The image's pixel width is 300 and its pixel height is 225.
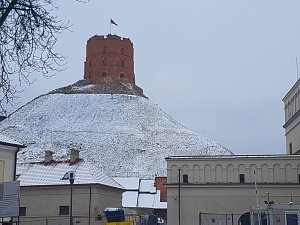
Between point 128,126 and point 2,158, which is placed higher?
point 128,126

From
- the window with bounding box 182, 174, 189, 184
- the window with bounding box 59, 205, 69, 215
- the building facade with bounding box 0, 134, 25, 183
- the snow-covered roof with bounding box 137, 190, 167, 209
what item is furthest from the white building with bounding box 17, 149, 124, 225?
the snow-covered roof with bounding box 137, 190, 167, 209

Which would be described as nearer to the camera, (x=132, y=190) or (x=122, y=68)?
(x=132, y=190)

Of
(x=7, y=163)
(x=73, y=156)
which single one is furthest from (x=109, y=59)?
(x=7, y=163)

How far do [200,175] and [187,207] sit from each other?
2617 mm

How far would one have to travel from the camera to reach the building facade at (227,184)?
37.1 metres

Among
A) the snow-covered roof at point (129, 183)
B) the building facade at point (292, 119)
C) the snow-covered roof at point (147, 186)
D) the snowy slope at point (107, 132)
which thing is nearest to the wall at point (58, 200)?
the building facade at point (292, 119)

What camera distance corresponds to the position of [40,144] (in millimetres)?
85125

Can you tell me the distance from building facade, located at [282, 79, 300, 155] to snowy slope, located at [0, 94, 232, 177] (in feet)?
106

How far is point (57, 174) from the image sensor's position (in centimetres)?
4031

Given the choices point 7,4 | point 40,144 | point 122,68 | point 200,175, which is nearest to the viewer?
point 7,4

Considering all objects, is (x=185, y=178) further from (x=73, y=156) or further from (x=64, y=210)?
(x=73, y=156)

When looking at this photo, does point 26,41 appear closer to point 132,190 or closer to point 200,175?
point 200,175

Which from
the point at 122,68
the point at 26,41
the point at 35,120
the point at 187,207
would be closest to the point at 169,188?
the point at 187,207

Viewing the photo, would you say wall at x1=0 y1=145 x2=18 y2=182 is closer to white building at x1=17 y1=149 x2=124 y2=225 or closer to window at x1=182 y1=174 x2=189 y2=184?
white building at x1=17 y1=149 x2=124 y2=225
